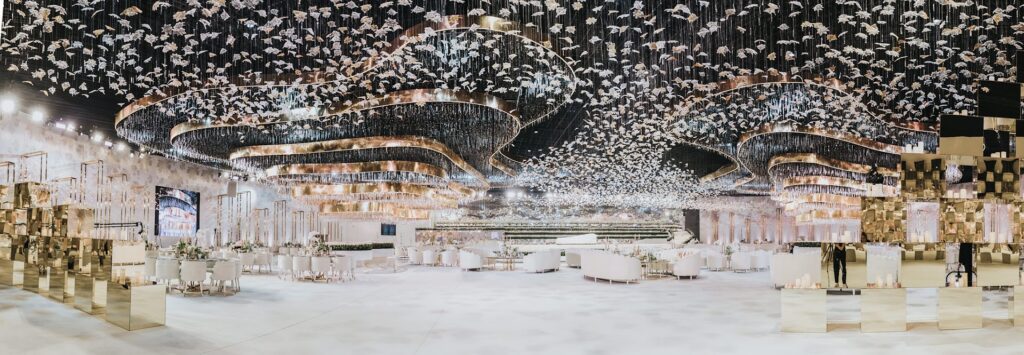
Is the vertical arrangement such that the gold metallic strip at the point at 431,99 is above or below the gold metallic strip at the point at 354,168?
above

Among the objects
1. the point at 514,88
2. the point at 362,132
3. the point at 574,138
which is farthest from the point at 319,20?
the point at 574,138

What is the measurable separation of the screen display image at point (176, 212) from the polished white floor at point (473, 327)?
14102 millimetres

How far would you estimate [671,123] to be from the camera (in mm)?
14039

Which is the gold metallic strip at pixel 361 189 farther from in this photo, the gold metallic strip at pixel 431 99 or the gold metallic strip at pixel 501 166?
the gold metallic strip at pixel 431 99

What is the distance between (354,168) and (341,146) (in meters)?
3.13

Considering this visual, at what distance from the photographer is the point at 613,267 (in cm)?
1388

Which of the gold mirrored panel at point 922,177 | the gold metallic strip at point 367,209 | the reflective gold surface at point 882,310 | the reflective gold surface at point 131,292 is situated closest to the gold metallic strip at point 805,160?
the gold mirrored panel at point 922,177

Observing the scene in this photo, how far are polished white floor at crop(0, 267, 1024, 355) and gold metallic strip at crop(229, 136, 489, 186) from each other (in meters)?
3.66

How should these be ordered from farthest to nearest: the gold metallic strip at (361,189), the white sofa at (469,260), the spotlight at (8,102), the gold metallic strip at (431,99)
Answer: the gold metallic strip at (361,189), the white sofa at (469,260), the spotlight at (8,102), the gold metallic strip at (431,99)

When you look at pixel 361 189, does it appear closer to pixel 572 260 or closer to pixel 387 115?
pixel 572 260

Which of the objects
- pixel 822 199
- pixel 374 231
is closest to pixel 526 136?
pixel 822 199

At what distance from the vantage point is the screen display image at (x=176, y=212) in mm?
23594

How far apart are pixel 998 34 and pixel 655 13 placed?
15.9ft

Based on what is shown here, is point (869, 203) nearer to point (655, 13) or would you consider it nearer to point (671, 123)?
point (655, 13)
